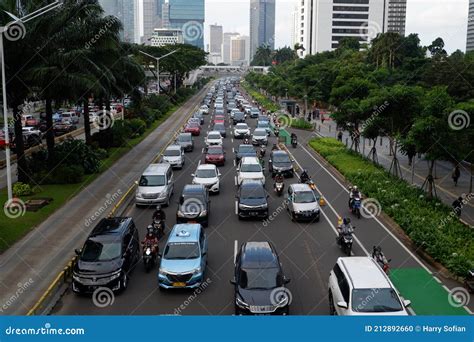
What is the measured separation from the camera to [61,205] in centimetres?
2569

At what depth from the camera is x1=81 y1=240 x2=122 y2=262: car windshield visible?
16.4 m

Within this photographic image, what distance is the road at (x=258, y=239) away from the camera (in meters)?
15.2

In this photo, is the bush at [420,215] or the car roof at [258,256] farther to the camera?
the bush at [420,215]

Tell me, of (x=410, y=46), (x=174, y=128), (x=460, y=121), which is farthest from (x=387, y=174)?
(x=410, y=46)

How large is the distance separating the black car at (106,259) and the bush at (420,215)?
33.2ft

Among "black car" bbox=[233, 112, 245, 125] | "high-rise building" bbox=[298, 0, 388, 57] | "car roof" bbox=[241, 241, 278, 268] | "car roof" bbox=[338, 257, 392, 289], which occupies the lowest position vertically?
"car roof" bbox=[241, 241, 278, 268]

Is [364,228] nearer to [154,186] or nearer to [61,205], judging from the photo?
[154,186]

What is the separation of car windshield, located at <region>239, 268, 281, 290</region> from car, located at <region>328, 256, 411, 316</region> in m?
1.62

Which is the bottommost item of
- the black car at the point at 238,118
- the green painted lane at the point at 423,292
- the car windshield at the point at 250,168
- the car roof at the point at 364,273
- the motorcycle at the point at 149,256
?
the green painted lane at the point at 423,292

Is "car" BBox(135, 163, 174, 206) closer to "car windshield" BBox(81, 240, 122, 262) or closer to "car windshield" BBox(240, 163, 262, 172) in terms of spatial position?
"car windshield" BBox(240, 163, 262, 172)

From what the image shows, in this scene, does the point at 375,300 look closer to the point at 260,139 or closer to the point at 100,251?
the point at 100,251

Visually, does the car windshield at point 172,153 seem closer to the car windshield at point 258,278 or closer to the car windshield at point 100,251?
the car windshield at point 100,251

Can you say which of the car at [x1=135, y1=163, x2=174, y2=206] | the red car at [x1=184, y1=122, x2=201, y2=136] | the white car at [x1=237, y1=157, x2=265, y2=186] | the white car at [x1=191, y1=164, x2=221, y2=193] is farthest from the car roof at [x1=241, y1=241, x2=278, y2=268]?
the red car at [x1=184, y1=122, x2=201, y2=136]

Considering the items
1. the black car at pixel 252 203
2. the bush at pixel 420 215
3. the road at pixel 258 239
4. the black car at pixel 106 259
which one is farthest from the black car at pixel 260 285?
the black car at pixel 252 203
